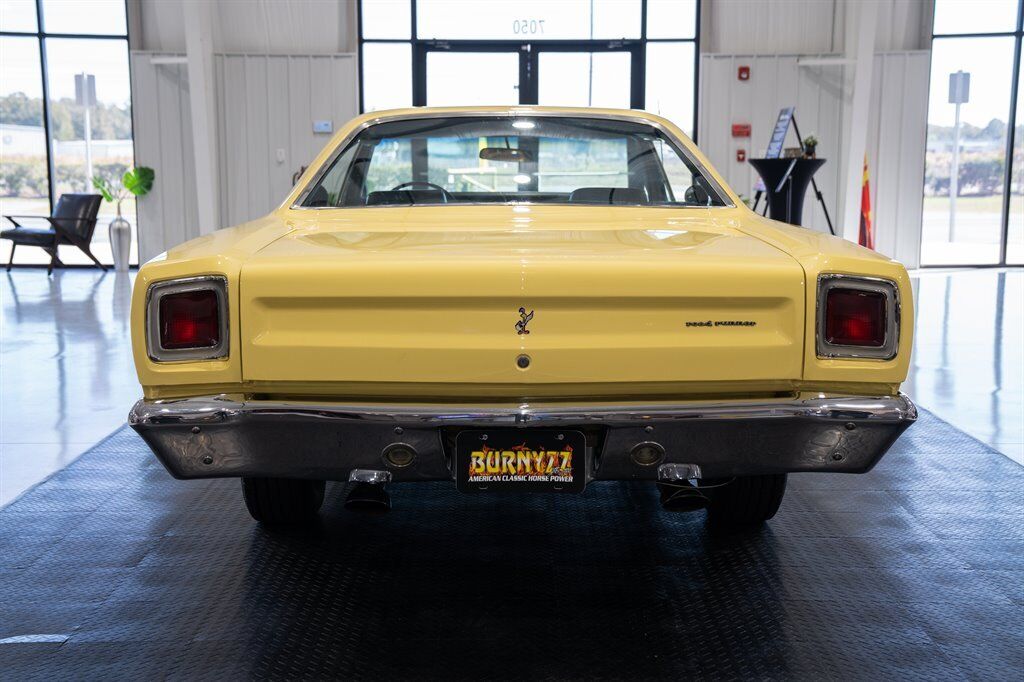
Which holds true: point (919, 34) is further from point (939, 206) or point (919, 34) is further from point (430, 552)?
point (430, 552)

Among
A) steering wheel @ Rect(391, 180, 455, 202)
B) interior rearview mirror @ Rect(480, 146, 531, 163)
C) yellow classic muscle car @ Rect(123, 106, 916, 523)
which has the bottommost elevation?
yellow classic muscle car @ Rect(123, 106, 916, 523)

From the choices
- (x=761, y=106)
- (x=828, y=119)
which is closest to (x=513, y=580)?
(x=761, y=106)

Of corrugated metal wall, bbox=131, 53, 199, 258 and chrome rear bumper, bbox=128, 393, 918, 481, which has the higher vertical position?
corrugated metal wall, bbox=131, 53, 199, 258

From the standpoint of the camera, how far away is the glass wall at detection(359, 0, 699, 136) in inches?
451

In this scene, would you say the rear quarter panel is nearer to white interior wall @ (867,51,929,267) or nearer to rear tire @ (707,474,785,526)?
rear tire @ (707,474,785,526)

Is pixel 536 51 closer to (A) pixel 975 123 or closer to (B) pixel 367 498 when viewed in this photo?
(A) pixel 975 123

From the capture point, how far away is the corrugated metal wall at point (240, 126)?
11562 millimetres

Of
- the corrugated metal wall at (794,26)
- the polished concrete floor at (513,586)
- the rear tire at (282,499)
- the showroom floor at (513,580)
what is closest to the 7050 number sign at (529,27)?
the corrugated metal wall at (794,26)

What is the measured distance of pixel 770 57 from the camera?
11.5 meters

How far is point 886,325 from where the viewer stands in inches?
81.5

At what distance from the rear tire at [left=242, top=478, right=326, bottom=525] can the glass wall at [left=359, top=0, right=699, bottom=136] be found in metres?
9.29

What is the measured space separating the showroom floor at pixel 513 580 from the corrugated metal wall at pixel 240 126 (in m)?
8.23

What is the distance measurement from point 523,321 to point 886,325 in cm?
81

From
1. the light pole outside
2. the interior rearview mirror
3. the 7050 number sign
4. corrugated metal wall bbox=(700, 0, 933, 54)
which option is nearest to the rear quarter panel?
the interior rearview mirror
